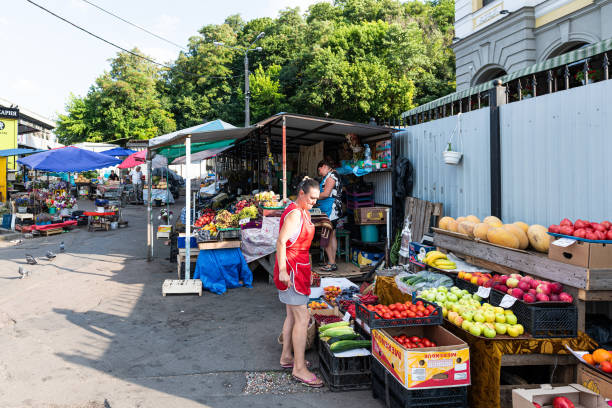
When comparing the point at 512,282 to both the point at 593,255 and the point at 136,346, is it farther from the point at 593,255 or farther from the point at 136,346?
the point at 136,346

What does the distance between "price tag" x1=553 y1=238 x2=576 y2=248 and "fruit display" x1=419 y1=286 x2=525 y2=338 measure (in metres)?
0.77

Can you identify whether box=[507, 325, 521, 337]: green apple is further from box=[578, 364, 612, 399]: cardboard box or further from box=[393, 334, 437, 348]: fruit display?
box=[393, 334, 437, 348]: fruit display

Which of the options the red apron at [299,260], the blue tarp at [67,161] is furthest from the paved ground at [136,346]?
the blue tarp at [67,161]

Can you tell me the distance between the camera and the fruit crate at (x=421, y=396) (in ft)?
10.8

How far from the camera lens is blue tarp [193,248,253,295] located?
779cm

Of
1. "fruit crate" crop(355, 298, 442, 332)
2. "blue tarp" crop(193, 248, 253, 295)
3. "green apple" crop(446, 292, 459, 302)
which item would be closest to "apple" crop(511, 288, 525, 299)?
"green apple" crop(446, 292, 459, 302)

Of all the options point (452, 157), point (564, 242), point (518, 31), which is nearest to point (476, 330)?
point (564, 242)

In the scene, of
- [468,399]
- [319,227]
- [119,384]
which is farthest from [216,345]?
[319,227]

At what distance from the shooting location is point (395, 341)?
3.49m

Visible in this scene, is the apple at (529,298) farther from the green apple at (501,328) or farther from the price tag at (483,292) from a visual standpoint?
the price tag at (483,292)

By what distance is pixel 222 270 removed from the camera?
7.91m

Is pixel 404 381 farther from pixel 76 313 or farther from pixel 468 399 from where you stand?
pixel 76 313

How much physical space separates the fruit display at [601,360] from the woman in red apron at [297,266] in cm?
237

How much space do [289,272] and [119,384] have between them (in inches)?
82.8
